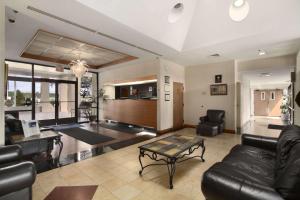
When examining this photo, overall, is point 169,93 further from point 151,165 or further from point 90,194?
point 90,194

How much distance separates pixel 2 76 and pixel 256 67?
727cm

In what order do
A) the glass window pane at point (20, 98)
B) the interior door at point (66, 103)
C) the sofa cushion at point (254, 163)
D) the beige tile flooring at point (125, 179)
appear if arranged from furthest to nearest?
the interior door at point (66, 103)
the glass window pane at point (20, 98)
the beige tile flooring at point (125, 179)
the sofa cushion at point (254, 163)

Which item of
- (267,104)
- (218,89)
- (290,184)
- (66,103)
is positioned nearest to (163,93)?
(218,89)

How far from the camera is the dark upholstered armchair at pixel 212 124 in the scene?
536 cm

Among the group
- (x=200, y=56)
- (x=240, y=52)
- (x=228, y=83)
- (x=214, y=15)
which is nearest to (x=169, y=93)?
(x=200, y=56)

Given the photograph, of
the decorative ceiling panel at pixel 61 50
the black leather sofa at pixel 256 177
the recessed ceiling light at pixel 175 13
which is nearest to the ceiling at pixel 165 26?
the recessed ceiling light at pixel 175 13

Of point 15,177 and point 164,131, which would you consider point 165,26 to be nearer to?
point 164,131

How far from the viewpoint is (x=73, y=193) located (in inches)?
88.4

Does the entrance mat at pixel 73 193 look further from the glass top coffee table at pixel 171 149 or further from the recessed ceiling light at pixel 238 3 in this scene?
the recessed ceiling light at pixel 238 3

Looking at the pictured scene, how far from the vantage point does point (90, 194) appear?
2.22 metres

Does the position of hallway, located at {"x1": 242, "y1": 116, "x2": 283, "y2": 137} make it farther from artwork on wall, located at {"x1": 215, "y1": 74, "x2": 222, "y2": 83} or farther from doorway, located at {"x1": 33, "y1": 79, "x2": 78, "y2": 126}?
doorway, located at {"x1": 33, "y1": 79, "x2": 78, "y2": 126}

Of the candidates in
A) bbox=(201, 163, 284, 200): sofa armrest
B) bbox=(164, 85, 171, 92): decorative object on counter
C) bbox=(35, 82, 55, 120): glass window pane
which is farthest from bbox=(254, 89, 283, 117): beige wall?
bbox=(35, 82, 55, 120): glass window pane

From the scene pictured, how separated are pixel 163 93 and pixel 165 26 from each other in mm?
2723

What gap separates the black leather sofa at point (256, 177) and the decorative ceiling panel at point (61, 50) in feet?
15.5
